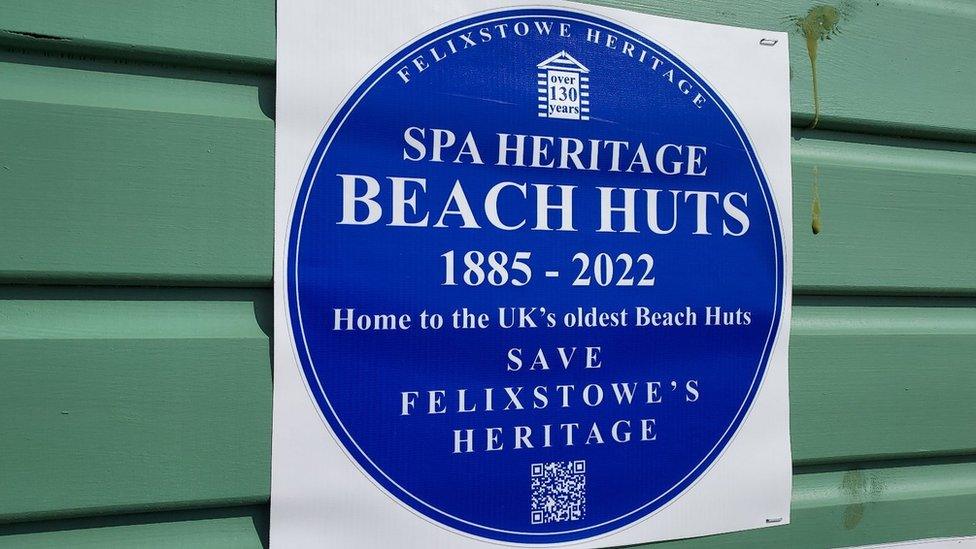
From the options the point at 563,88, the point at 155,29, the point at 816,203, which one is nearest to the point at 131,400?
the point at 155,29

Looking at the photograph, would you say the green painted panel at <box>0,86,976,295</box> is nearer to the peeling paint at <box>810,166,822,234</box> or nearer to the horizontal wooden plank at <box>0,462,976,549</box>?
the horizontal wooden plank at <box>0,462,976,549</box>

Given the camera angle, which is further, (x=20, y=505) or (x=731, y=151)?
(x=731, y=151)

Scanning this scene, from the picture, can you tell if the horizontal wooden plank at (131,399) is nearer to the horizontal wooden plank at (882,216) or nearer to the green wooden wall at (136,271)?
the green wooden wall at (136,271)

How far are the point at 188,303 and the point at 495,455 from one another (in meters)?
0.48

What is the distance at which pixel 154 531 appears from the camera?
1.12 m

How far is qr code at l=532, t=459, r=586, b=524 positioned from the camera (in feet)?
4.23

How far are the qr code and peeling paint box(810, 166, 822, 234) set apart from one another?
0.57 meters

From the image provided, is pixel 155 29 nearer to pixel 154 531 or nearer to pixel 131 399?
pixel 131 399

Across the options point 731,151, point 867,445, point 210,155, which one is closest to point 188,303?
point 210,155

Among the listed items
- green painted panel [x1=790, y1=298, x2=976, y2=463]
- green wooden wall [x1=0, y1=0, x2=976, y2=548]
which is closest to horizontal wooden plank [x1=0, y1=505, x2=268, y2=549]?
green wooden wall [x1=0, y1=0, x2=976, y2=548]

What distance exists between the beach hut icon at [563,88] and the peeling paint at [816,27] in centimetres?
42

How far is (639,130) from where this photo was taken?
135cm

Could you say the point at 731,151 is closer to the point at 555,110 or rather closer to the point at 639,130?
the point at 639,130

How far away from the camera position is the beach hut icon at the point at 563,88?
1.30 metres
